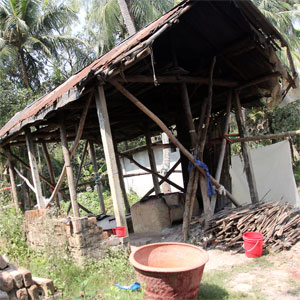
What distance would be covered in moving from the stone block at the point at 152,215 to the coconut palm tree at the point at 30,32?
32.5 feet

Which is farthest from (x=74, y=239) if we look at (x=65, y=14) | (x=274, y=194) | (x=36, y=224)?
(x=65, y=14)

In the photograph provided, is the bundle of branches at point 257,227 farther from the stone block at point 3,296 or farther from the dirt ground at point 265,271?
the stone block at point 3,296

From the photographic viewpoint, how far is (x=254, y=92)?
804 centimetres

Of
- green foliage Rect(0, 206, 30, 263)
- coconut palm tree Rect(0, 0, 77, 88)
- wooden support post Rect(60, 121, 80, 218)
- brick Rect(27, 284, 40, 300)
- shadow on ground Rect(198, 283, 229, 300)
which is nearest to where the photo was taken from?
brick Rect(27, 284, 40, 300)

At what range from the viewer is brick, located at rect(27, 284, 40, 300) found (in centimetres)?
361

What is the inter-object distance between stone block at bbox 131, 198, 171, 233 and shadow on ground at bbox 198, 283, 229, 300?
11.5 ft

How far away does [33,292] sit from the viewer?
3625 millimetres

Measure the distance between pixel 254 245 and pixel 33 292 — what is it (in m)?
3.68

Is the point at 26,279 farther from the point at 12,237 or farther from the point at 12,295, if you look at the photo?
the point at 12,237

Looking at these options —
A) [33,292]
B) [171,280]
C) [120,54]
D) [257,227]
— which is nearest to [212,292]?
[171,280]

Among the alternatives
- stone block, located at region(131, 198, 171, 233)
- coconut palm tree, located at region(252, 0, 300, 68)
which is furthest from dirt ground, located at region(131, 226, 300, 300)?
coconut palm tree, located at region(252, 0, 300, 68)

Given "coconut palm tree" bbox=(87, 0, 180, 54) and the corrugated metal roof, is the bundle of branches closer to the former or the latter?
the corrugated metal roof

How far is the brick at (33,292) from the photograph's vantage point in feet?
11.8

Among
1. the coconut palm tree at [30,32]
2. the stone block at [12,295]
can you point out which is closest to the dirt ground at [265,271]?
the stone block at [12,295]
